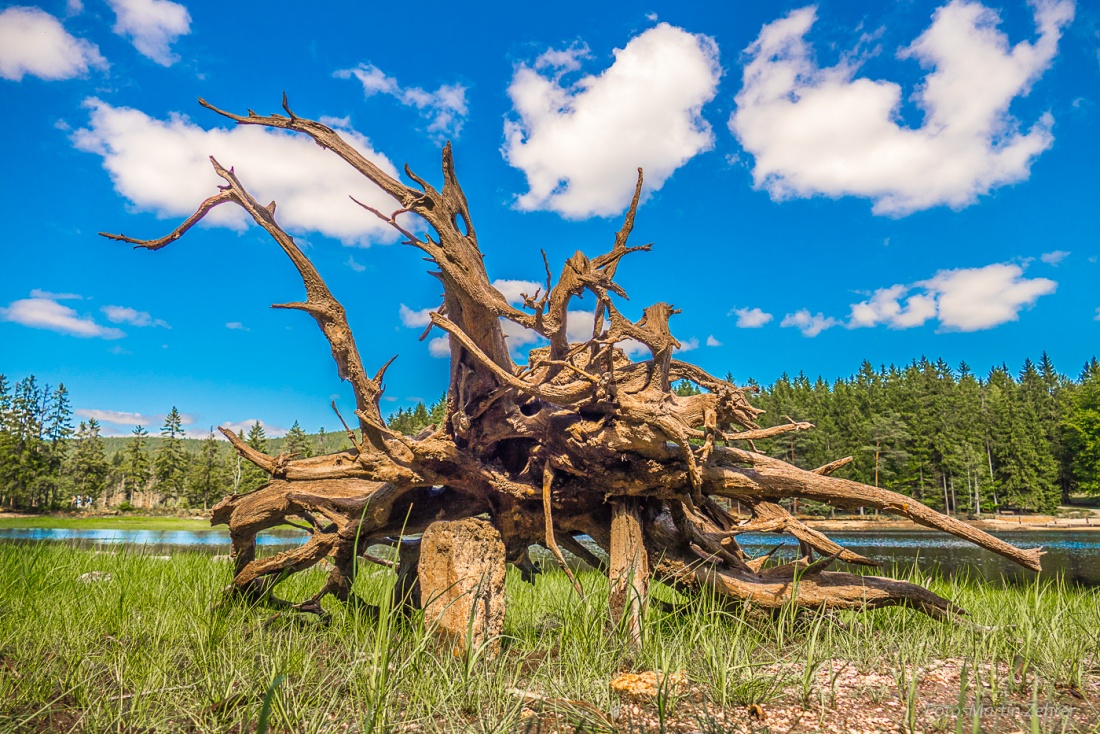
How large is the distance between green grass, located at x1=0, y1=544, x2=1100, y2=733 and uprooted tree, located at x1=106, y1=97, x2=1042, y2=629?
0.48 meters

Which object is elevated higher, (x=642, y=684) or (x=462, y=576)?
(x=462, y=576)

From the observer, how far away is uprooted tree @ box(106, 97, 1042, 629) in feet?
13.4

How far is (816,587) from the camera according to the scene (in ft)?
14.8

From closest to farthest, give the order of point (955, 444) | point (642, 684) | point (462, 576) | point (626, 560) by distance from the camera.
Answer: point (642, 684)
point (462, 576)
point (626, 560)
point (955, 444)

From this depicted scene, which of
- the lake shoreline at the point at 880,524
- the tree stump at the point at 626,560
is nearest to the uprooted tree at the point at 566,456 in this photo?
the tree stump at the point at 626,560

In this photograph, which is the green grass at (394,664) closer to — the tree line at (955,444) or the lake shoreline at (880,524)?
the lake shoreline at (880,524)

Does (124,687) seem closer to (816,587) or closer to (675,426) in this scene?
(675,426)

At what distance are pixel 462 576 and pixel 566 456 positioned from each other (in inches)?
43.2

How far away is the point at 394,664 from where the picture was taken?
2781mm

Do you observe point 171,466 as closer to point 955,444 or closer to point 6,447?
point 6,447

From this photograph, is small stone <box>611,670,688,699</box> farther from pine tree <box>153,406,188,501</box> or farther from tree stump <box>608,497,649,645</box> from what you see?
pine tree <box>153,406,188,501</box>

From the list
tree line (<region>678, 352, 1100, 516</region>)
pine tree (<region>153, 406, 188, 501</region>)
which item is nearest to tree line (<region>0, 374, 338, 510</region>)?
pine tree (<region>153, 406, 188, 501</region>)

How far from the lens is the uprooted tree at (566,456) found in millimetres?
4098

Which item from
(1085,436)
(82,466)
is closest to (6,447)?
(82,466)
